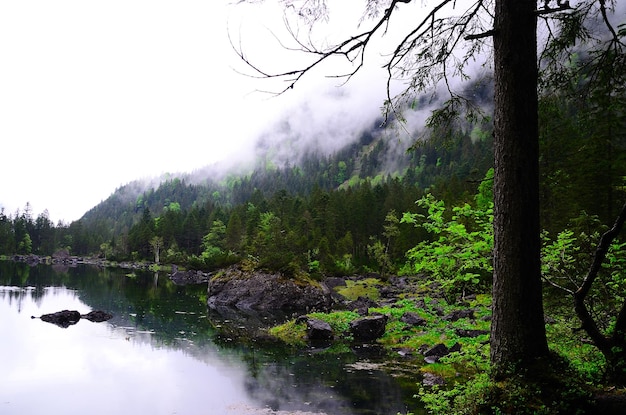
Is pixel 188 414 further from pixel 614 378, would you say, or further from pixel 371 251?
pixel 371 251

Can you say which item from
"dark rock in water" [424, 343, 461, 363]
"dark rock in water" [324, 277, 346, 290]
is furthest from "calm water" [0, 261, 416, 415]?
"dark rock in water" [324, 277, 346, 290]

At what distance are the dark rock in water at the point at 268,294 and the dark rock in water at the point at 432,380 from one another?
16938 mm

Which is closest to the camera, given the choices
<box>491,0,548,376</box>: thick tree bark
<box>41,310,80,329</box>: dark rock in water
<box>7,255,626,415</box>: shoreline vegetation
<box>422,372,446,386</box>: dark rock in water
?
<box>7,255,626,415</box>: shoreline vegetation

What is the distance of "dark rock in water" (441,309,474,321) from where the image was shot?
20.9 m

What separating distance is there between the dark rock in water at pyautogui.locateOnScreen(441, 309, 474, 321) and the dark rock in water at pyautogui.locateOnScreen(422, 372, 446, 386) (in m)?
8.47

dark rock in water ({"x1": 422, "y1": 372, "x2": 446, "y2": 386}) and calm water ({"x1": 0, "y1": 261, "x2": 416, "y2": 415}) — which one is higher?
dark rock in water ({"x1": 422, "y1": 372, "x2": 446, "y2": 386})

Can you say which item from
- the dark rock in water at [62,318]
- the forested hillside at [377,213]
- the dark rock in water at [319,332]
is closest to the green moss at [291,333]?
the dark rock in water at [319,332]

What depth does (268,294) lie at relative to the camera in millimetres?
32062

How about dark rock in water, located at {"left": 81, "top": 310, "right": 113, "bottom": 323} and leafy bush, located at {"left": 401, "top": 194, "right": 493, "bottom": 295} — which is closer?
leafy bush, located at {"left": 401, "top": 194, "right": 493, "bottom": 295}

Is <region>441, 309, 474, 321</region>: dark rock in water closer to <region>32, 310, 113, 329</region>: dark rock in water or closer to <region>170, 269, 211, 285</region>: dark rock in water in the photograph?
<region>32, 310, 113, 329</region>: dark rock in water

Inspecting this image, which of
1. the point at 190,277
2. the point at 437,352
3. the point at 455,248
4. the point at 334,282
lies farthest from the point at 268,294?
the point at 190,277

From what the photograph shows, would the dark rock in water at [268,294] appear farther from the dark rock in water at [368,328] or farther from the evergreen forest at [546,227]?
the dark rock in water at [368,328]

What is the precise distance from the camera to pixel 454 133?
6266 millimetres

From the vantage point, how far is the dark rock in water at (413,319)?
21188 mm
